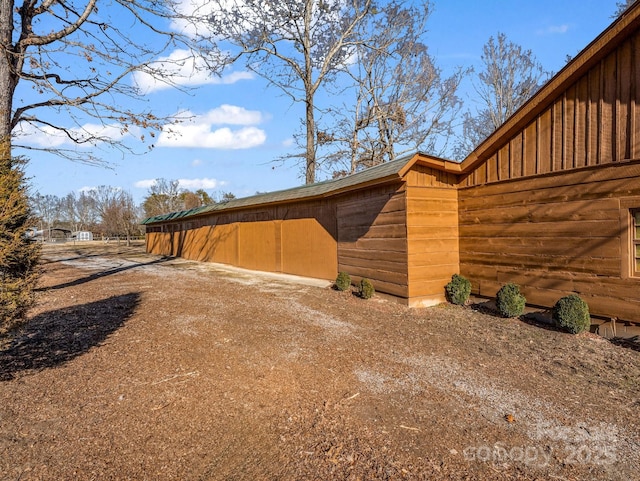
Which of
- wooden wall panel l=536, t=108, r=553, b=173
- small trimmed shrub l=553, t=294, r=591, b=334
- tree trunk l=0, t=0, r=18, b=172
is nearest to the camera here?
small trimmed shrub l=553, t=294, r=591, b=334

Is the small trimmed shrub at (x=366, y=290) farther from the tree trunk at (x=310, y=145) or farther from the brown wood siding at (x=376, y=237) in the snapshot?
the tree trunk at (x=310, y=145)

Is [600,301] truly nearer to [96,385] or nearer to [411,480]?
[411,480]

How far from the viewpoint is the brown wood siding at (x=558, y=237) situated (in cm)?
559

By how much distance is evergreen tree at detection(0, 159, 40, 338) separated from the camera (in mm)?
3371

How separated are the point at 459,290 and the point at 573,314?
2.43 m

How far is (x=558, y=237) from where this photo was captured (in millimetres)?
6418

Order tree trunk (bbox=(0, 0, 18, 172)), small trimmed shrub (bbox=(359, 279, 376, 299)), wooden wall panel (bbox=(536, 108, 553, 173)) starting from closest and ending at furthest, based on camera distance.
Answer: tree trunk (bbox=(0, 0, 18, 172))
wooden wall panel (bbox=(536, 108, 553, 173))
small trimmed shrub (bbox=(359, 279, 376, 299))

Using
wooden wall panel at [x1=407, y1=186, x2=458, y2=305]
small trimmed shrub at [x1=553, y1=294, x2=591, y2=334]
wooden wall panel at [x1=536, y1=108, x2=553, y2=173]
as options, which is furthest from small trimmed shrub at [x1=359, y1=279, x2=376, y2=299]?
wooden wall panel at [x1=536, y1=108, x2=553, y2=173]

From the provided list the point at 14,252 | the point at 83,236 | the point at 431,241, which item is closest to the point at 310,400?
the point at 14,252

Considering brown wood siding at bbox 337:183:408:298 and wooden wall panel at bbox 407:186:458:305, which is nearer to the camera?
wooden wall panel at bbox 407:186:458:305

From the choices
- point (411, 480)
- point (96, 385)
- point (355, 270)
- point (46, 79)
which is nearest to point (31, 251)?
point (96, 385)

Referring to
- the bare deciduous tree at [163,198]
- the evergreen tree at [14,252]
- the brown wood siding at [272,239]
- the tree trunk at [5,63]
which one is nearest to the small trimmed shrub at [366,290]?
the brown wood siding at [272,239]

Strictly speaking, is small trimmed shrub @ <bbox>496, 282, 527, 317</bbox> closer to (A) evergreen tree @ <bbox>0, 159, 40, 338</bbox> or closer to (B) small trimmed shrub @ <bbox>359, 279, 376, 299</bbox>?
(B) small trimmed shrub @ <bbox>359, 279, 376, 299</bbox>

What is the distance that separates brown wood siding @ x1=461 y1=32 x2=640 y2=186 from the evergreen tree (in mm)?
7744
